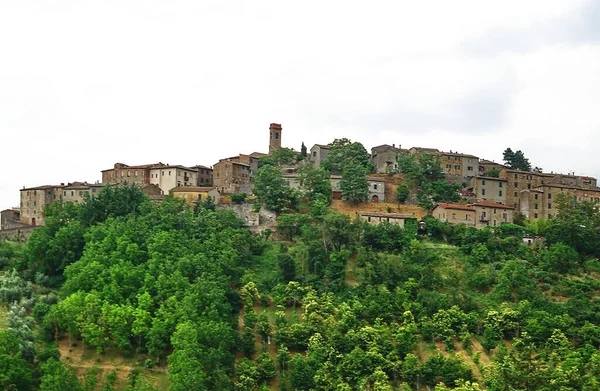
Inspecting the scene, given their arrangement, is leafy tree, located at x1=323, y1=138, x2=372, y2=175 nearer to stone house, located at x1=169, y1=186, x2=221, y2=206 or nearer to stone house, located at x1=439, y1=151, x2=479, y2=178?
stone house, located at x1=439, y1=151, x2=479, y2=178

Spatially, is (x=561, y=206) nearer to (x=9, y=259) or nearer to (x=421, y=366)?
(x=421, y=366)

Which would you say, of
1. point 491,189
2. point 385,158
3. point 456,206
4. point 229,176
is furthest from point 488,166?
point 229,176

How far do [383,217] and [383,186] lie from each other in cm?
849

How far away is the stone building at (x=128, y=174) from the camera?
81062 millimetres

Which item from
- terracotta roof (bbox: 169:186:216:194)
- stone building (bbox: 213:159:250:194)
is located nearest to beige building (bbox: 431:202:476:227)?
stone building (bbox: 213:159:250:194)

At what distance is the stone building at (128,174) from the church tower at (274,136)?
53.6 feet

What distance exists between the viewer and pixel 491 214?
69750 millimetres

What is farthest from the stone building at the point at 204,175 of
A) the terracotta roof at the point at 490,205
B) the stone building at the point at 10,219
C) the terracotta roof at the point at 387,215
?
the terracotta roof at the point at 490,205

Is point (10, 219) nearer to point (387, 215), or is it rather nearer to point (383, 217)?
point (383, 217)

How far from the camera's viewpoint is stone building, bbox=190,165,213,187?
273 ft

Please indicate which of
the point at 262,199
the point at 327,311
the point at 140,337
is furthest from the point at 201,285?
the point at 262,199

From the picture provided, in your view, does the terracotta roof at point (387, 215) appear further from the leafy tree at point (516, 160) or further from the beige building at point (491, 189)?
the leafy tree at point (516, 160)

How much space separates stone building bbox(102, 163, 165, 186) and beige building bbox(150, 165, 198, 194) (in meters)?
0.74

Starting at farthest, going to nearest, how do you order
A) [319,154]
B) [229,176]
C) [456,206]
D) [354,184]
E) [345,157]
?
[319,154] → [345,157] → [229,176] → [354,184] → [456,206]
